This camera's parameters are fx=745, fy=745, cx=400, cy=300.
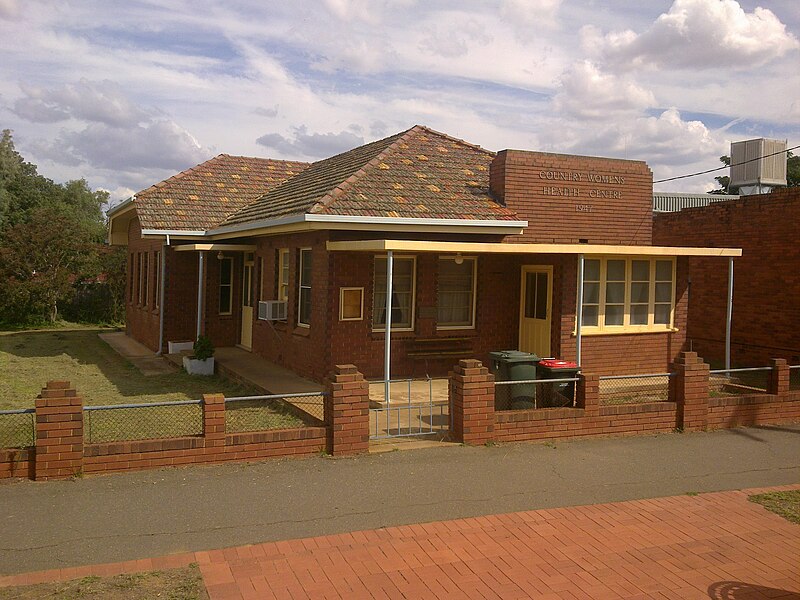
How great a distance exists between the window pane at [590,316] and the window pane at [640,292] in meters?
0.88

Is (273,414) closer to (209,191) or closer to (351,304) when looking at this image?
(351,304)

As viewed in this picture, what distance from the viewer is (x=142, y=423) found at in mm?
9867

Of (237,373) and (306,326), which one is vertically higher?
(306,326)

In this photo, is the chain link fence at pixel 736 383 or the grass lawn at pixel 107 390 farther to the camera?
the chain link fence at pixel 736 383

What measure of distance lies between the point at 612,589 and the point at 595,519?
145cm

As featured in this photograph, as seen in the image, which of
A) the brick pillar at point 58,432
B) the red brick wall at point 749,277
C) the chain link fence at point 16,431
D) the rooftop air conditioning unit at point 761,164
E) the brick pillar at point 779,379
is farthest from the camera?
the rooftop air conditioning unit at point 761,164

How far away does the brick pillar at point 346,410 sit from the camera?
27.2 feet

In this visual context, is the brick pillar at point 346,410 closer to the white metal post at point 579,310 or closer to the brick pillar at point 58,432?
the brick pillar at point 58,432

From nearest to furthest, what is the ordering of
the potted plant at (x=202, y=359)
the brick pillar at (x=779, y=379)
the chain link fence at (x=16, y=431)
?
1. the chain link fence at (x=16, y=431)
2. the brick pillar at (x=779, y=379)
3. the potted plant at (x=202, y=359)

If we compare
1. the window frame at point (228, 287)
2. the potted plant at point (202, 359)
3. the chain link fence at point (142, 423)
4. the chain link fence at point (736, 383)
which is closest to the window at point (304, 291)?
the potted plant at point (202, 359)

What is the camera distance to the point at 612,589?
17.5 feet

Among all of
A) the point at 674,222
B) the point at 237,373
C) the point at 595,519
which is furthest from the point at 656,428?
the point at 674,222

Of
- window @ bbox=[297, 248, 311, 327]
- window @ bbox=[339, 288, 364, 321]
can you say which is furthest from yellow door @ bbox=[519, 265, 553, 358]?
window @ bbox=[297, 248, 311, 327]

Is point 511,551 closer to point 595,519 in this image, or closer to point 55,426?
point 595,519
